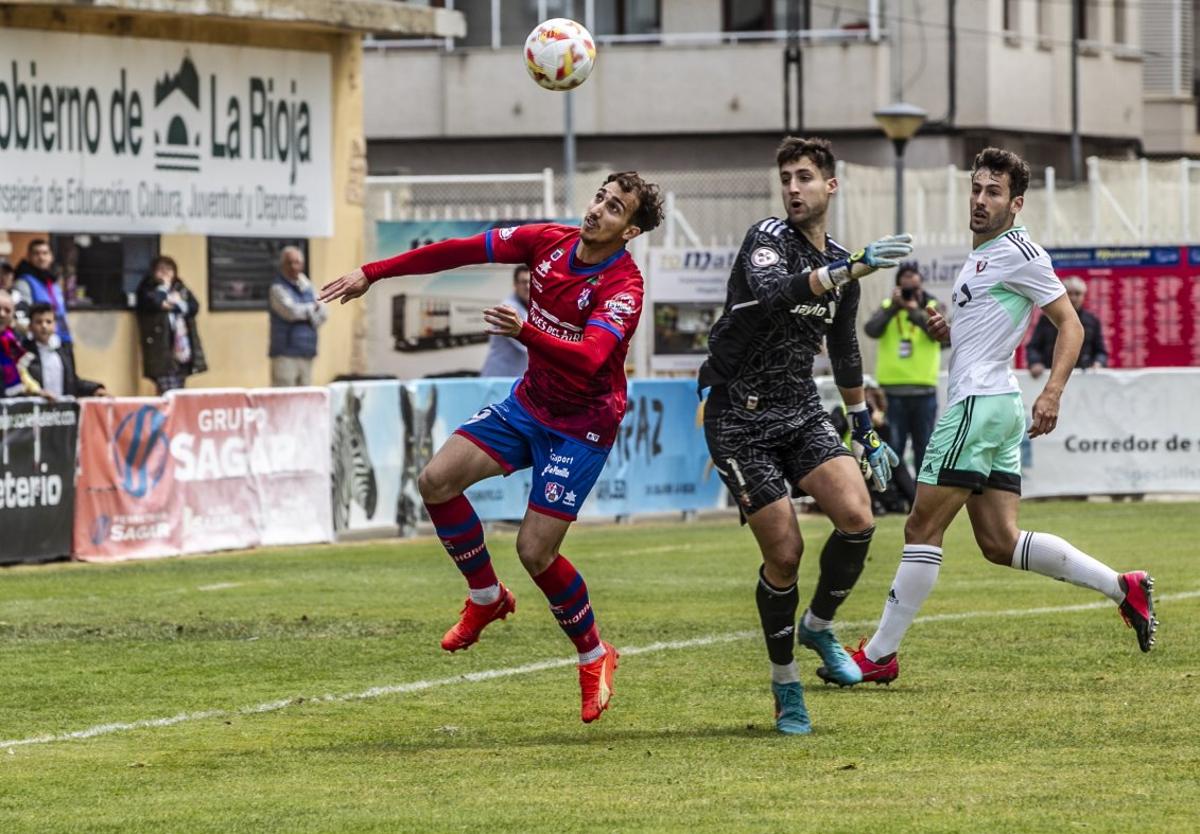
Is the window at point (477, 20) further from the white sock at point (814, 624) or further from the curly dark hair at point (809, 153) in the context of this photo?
the curly dark hair at point (809, 153)

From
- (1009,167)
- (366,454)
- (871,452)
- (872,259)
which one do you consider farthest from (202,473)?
(872,259)

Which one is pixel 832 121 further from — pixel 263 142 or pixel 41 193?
pixel 41 193

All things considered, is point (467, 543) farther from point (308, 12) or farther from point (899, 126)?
point (899, 126)

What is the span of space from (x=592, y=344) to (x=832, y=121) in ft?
113

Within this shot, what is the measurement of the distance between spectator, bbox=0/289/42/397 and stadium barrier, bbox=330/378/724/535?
2544mm

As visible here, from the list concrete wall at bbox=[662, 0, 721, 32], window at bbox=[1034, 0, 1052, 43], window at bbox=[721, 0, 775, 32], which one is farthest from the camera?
window at bbox=[1034, 0, 1052, 43]

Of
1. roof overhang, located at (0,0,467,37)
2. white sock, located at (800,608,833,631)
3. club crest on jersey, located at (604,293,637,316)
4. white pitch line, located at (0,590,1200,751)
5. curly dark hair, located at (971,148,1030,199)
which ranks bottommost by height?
white pitch line, located at (0,590,1200,751)

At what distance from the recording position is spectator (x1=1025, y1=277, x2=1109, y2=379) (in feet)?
78.4

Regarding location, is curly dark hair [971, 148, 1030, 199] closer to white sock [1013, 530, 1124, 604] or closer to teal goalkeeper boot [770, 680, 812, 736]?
white sock [1013, 530, 1124, 604]

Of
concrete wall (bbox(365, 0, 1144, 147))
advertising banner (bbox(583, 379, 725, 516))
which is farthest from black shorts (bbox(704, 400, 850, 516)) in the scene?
concrete wall (bbox(365, 0, 1144, 147))

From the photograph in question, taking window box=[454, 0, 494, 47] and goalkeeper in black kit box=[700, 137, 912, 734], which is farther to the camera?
window box=[454, 0, 494, 47]

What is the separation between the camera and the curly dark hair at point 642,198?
952 centimetres

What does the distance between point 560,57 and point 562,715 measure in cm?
338

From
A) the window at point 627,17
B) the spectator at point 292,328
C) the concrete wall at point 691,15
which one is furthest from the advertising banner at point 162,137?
the window at point 627,17
